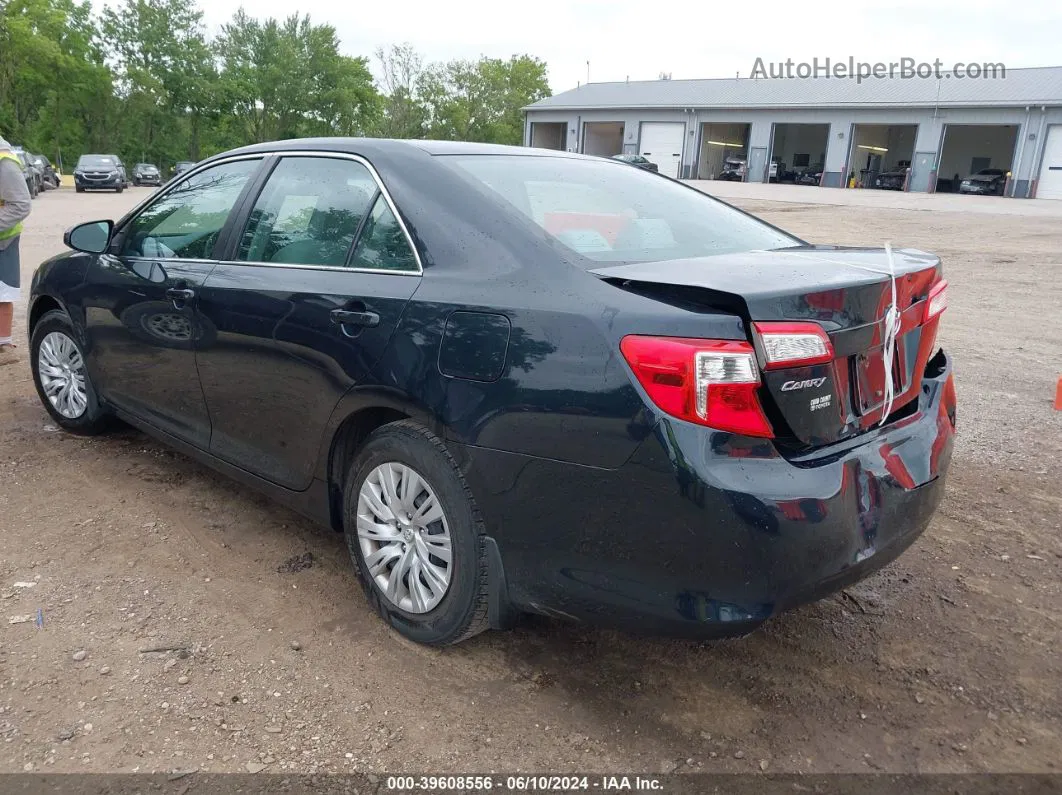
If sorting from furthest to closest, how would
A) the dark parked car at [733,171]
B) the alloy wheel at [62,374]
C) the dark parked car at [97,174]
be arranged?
1. the dark parked car at [733,171]
2. the dark parked car at [97,174]
3. the alloy wheel at [62,374]

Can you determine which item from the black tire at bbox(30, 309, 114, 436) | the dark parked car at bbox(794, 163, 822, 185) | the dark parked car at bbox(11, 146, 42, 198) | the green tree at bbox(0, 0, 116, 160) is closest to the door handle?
the black tire at bbox(30, 309, 114, 436)

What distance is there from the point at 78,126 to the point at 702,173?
41276mm

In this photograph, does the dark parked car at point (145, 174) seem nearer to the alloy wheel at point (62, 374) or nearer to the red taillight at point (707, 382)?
the alloy wheel at point (62, 374)

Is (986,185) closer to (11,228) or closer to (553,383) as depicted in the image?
(11,228)

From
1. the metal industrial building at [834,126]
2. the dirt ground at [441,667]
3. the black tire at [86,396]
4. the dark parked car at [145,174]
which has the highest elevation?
the metal industrial building at [834,126]

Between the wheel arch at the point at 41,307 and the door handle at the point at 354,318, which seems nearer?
the door handle at the point at 354,318

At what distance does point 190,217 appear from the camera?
→ 153 inches

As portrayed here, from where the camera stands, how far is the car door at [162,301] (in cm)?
365

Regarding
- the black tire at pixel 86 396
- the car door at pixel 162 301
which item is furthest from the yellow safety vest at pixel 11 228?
the car door at pixel 162 301

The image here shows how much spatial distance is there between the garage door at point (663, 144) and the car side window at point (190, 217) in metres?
46.2

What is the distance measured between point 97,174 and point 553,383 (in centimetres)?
3778

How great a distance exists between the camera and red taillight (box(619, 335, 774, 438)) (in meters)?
2.13

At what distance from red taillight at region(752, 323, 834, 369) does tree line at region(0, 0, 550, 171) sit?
5619 cm

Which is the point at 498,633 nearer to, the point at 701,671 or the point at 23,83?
the point at 701,671
